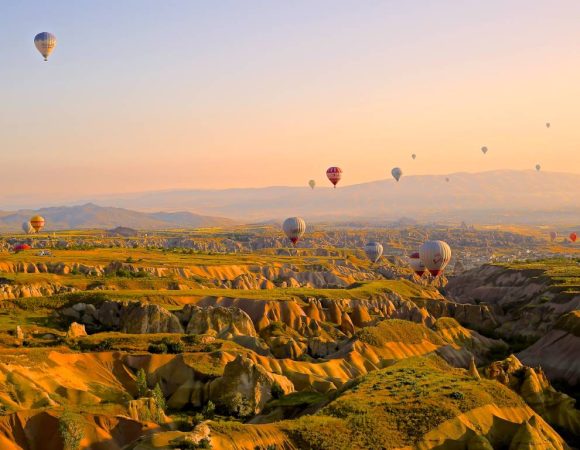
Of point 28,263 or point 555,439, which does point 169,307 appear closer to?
point 28,263

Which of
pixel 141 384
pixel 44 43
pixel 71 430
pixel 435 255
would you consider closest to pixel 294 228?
pixel 435 255

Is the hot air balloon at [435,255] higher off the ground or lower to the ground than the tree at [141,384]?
higher

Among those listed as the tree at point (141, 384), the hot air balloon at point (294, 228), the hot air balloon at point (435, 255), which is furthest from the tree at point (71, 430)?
the hot air balloon at point (294, 228)

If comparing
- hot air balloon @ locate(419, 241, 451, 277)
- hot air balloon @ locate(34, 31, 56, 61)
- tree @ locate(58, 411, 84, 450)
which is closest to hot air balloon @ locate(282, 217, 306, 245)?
hot air balloon @ locate(419, 241, 451, 277)

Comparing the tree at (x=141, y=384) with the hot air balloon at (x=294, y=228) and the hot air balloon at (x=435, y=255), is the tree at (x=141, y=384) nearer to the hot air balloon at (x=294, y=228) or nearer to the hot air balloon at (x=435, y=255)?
the hot air balloon at (x=435, y=255)

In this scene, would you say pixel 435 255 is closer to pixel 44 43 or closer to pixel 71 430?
pixel 44 43

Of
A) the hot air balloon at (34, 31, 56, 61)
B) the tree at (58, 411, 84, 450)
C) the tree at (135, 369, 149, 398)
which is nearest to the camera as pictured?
the tree at (58, 411, 84, 450)

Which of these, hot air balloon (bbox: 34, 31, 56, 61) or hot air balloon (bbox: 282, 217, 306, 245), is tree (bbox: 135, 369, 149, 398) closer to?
hot air balloon (bbox: 34, 31, 56, 61)
